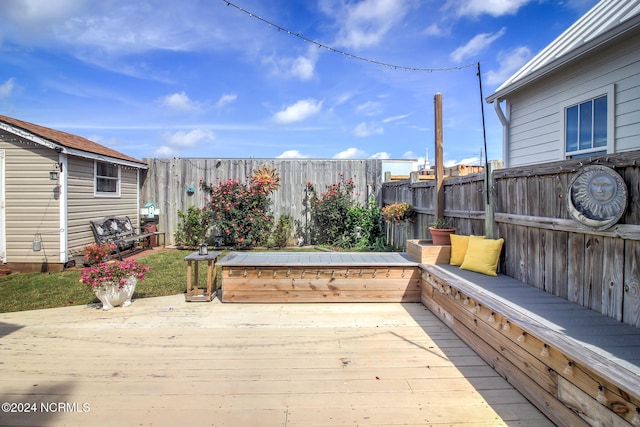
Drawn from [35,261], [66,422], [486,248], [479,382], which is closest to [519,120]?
[486,248]

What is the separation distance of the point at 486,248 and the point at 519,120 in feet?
10.2

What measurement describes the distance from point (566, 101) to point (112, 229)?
8.17 meters

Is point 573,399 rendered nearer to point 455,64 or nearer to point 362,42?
point 455,64

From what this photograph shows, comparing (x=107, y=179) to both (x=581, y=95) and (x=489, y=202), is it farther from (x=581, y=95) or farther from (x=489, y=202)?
(x=581, y=95)

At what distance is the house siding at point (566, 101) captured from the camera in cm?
366

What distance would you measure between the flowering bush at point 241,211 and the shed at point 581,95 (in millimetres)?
4856

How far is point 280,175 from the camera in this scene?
26.8 feet

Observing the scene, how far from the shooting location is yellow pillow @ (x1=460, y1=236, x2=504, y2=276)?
342 cm

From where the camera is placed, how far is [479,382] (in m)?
2.29

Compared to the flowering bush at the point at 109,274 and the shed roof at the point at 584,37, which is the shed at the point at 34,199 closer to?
the flowering bush at the point at 109,274

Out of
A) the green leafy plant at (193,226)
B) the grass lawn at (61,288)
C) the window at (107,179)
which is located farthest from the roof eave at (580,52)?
the window at (107,179)

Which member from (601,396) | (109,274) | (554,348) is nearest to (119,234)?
(109,274)

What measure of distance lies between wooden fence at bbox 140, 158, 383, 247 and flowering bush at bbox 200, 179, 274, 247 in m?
0.48

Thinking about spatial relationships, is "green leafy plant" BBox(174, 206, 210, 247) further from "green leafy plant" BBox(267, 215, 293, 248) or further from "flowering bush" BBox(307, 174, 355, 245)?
"flowering bush" BBox(307, 174, 355, 245)
